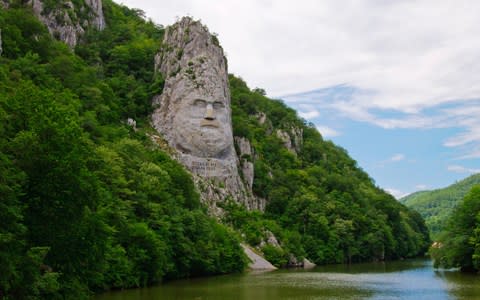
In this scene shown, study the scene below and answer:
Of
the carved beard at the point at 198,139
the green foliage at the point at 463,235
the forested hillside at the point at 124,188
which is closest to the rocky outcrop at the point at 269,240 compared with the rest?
the forested hillside at the point at 124,188

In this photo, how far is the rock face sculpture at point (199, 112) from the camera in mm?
88438

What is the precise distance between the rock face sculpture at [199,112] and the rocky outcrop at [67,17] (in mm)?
15858

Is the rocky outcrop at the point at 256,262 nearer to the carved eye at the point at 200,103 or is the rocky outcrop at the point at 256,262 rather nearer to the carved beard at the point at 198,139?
the carved beard at the point at 198,139

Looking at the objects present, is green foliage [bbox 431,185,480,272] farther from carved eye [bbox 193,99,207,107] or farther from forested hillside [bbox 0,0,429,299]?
carved eye [bbox 193,99,207,107]

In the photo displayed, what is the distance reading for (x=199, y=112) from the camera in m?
90.4

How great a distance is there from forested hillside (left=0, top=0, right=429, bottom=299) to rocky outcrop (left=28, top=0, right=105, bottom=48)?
240 centimetres

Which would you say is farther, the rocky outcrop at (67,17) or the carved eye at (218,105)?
the carved eye at (218,105)

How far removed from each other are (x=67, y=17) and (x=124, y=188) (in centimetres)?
5637

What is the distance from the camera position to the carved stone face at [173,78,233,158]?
88.8 metres

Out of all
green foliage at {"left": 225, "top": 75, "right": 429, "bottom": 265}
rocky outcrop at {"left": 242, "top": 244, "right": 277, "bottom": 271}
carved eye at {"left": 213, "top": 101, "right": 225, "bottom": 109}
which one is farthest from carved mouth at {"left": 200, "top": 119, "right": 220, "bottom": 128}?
rocky outcrop at {"left": 242, "top": 244, "right": 277, "bottom": 271}

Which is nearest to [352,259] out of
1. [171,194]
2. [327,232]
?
[327,232]

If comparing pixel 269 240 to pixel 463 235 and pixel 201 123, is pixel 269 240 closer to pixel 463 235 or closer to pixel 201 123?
pixel 201 123

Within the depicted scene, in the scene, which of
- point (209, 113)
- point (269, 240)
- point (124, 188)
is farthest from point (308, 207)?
point (124, 188)

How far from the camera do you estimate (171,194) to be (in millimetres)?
61344
